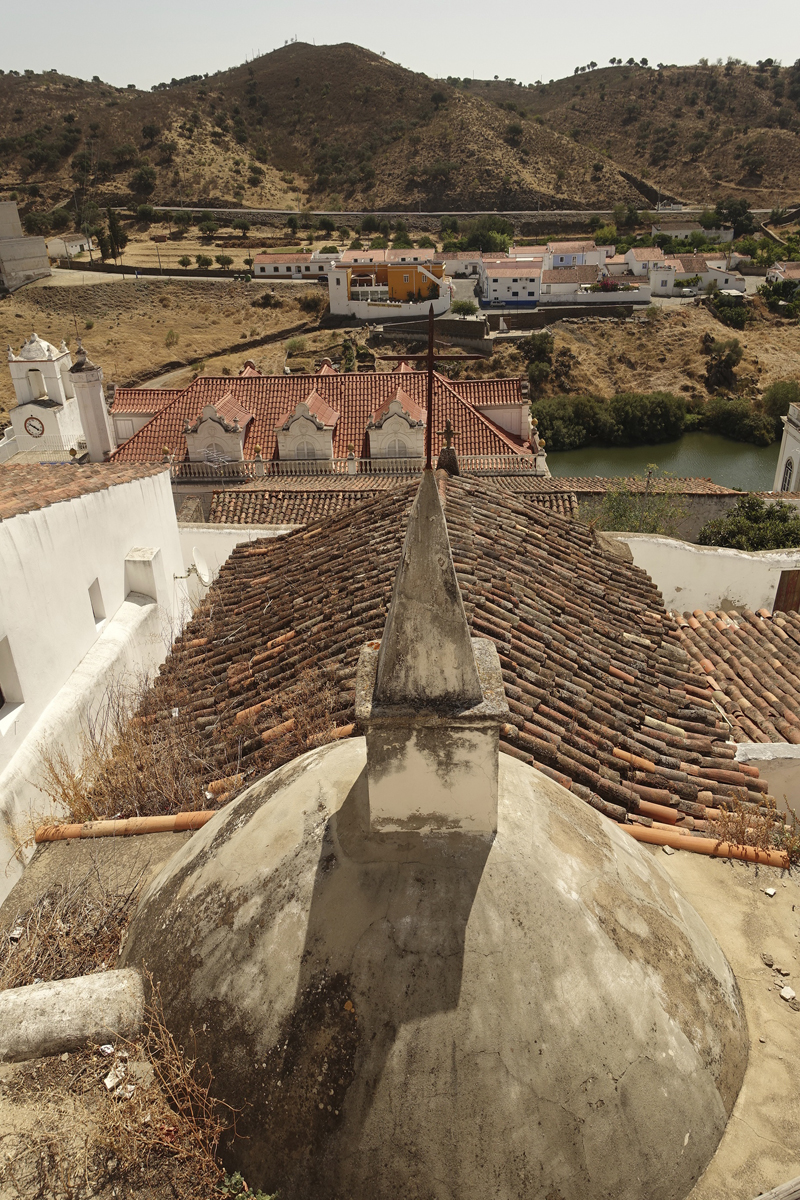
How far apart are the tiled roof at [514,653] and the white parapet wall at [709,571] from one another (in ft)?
11.8

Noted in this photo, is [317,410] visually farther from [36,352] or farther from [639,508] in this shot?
[36,352]

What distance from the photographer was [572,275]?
246 ft

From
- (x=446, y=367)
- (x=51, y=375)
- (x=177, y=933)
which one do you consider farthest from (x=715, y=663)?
(x=446, y=367)

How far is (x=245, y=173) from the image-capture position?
4060 inches

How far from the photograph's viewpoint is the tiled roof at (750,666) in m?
9.93

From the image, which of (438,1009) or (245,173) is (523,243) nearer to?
(245,173)

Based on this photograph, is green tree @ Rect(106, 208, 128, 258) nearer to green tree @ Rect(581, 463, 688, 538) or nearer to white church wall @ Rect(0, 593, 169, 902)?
green tree @ Rect(581, 463, 688, 538)

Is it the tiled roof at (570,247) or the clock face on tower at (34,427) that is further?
the tiled roof at (570,247)

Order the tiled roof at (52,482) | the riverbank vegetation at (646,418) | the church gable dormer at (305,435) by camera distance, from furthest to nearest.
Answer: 1. the riverbank vegetation at (646,418)
2. the church gable dormer at (305,435)
3. the tiled roof at (52,482)

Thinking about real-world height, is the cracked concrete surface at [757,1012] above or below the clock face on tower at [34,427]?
above

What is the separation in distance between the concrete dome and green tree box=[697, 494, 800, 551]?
1960 centimetres

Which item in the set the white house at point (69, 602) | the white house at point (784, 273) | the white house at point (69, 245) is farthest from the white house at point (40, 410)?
the white house at point (784, 273)

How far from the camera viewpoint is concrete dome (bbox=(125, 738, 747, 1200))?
10.00 ft

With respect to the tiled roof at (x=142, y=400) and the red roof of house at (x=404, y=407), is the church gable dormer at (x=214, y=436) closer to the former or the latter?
the tiled roof at (x=142, y=400)
